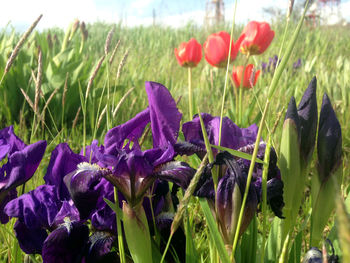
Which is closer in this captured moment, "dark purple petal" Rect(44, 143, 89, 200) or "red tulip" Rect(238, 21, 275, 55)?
"dark purple petal" Rect(44, 143, 89, 200)

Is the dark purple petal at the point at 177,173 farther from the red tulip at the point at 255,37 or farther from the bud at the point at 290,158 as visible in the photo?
the red tulip at the point at 255,37

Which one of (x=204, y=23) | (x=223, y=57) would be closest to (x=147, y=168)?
(x=223, y=57)

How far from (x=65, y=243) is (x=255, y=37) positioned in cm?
149

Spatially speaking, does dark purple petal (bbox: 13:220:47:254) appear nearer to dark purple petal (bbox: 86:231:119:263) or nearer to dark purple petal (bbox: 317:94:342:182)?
dark purple petal (bbox: 86:231:119:263)

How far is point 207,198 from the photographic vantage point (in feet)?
2.10

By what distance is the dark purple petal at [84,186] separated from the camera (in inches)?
23.0

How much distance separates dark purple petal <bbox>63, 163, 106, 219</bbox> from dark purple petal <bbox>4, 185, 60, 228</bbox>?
0.08 m

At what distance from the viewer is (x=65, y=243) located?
624mm

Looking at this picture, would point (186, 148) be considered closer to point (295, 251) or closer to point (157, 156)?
point (157, 156)

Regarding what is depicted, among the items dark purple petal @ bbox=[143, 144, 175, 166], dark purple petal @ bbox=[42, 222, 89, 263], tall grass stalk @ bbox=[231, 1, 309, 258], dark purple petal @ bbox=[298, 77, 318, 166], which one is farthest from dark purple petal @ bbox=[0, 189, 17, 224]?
dark purple petal @ bbox=[298, 77, 318, 166]

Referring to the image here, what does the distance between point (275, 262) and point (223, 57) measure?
4.28 feet

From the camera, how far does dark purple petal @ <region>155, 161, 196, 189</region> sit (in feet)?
1.96

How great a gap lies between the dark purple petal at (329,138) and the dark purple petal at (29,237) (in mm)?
522

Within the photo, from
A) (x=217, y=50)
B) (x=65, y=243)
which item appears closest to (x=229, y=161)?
(x=65, y=243)
